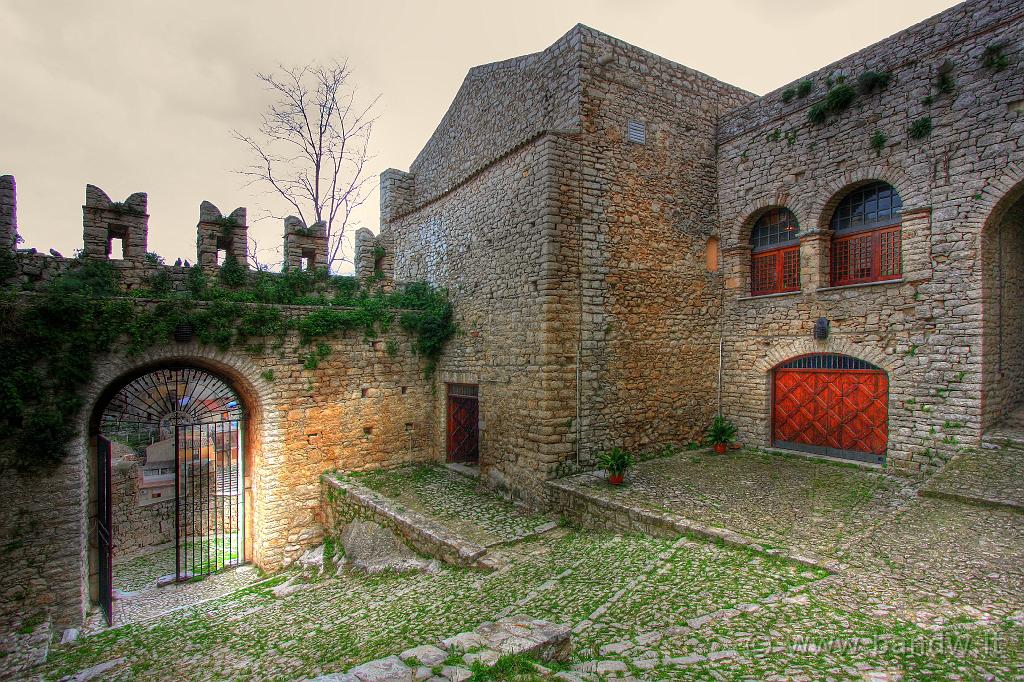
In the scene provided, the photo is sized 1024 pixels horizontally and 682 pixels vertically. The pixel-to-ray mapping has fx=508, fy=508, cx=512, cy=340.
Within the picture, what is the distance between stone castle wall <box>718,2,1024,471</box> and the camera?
6.74 meters

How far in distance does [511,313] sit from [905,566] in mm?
5884

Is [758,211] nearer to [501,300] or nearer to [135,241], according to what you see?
[501,300]

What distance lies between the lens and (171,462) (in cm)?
1199

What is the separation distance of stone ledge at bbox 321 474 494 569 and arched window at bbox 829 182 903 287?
23.7 feet

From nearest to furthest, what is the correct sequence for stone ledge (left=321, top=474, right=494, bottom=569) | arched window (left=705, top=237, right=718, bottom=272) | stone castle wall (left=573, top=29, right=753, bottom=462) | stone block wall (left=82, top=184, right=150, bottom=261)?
stone ledge (left=321, top=474, right=494, bottom=569), stone block wall (left=82, top=184, right=150, bottom=261), stone castle wall (left=573, top=29, right=753, bottom=462), arched window (left=705, top=237, right=718, bottom=272)

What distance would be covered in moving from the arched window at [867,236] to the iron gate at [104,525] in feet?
38.2

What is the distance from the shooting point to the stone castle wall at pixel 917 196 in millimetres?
6742

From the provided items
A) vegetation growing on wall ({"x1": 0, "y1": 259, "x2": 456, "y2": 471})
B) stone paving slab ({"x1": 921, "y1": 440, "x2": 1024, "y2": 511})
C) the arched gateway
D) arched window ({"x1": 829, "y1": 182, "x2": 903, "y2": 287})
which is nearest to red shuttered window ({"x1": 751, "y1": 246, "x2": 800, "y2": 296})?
arched window ({"x1": 829, "y1": 182, "x2": 903, "y2": 287})

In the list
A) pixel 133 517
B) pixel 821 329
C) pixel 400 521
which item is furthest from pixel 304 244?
pixel 821 329

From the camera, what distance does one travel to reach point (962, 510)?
18.0ft

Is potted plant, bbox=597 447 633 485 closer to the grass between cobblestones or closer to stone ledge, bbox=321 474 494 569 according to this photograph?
the grass between cobblestones

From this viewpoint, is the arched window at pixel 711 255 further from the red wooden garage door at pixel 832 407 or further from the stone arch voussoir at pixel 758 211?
the red wooden garage door at pixel 832 407

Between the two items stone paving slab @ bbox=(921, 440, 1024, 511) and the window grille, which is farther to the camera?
the window grille

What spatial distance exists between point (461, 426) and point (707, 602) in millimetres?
6506
